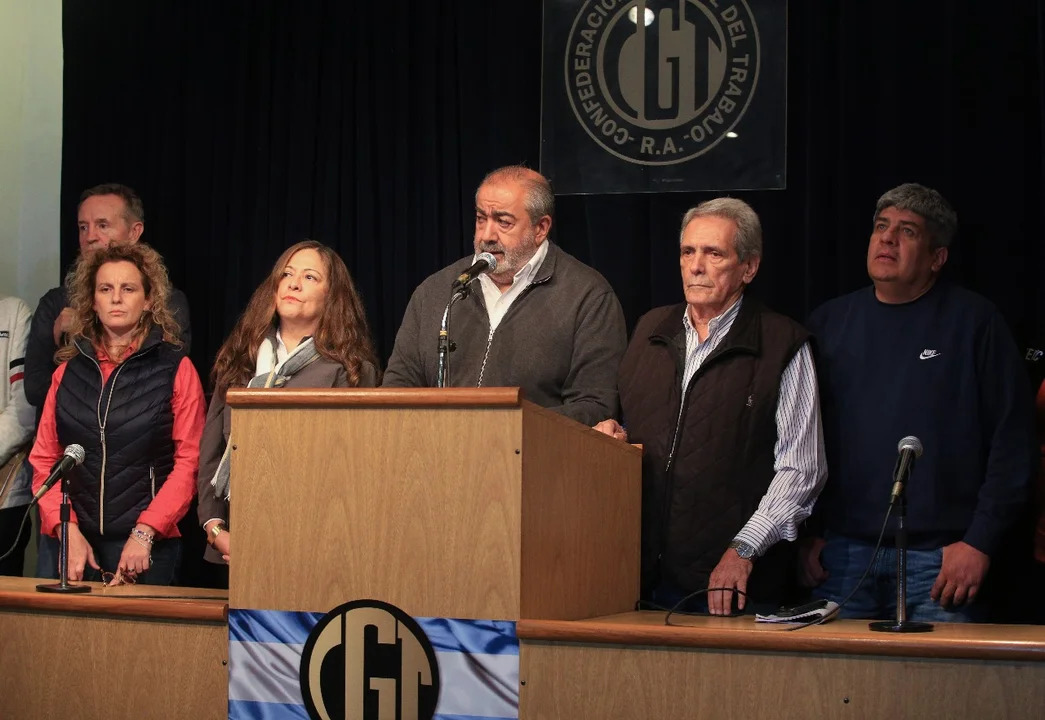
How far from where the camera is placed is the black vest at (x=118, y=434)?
3.85m

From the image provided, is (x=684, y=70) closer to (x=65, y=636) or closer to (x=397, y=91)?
(x=397, y=91)

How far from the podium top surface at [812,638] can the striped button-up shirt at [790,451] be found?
58 centimetres

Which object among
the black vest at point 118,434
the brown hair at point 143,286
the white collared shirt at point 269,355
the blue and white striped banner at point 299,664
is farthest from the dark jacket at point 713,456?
the brown hair at point 143,286

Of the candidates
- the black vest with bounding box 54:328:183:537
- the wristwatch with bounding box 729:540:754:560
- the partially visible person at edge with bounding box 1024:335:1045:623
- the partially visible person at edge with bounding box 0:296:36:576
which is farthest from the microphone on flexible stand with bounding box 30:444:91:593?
the partially visible person at edge with bounding box 1024:335:1045:623

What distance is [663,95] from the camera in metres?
4.46

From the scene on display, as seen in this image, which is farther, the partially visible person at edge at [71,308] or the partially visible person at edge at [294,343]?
the partially visible person at edge at [71,308]

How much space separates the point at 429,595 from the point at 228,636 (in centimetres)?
48

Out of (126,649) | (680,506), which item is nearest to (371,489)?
(126,649)

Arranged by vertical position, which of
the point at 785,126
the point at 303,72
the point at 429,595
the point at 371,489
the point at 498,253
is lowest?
the point at 429,595

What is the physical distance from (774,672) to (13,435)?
117 inches

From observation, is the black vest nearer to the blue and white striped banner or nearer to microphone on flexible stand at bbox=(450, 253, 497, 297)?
microphone on flexible stand at bbox=(450, 253, 497, 297)

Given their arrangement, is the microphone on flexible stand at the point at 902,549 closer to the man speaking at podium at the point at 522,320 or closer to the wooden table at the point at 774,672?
the wooden table at the point at 774,672

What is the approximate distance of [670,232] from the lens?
442cm

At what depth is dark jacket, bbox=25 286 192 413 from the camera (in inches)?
170
